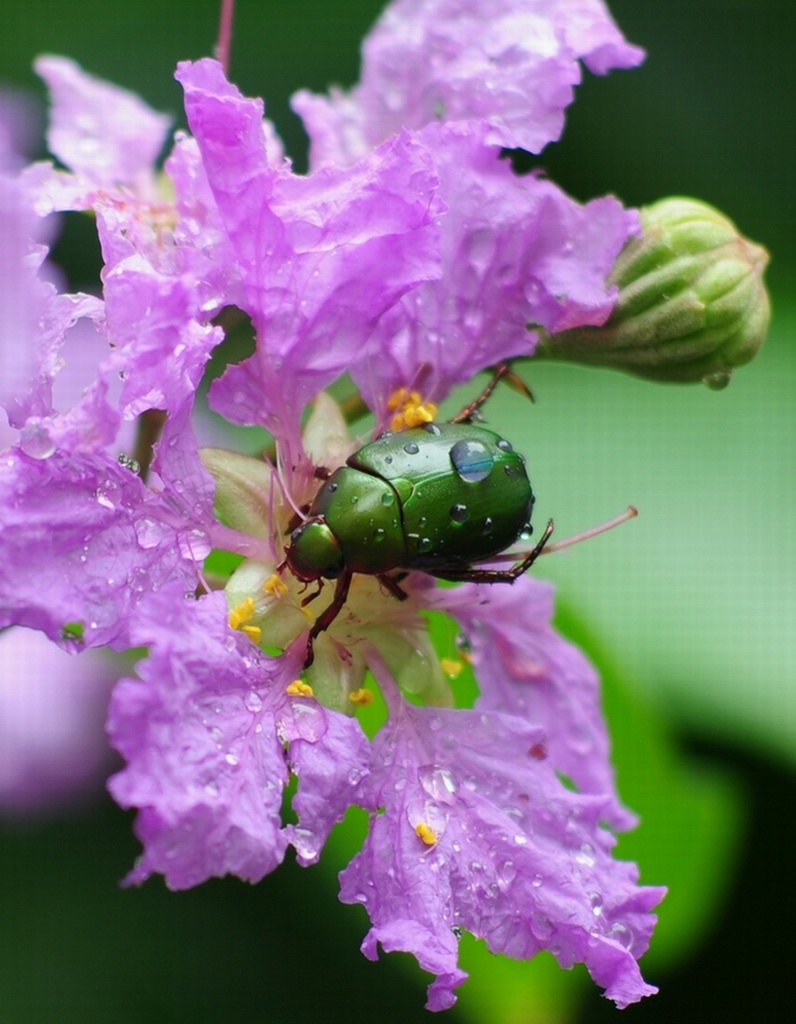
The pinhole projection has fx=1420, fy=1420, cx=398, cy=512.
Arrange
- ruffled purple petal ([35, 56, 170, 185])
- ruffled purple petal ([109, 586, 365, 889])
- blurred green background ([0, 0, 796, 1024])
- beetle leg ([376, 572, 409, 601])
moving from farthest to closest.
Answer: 1. blurred green background ([0, 0, 796, 1024])
2. ruffled purple petal ([35, 56, 170, 185])
3. beetle leg ([376, 572, 409, 601])
4. ruffled purple petal ([109, 586, 365, 889])

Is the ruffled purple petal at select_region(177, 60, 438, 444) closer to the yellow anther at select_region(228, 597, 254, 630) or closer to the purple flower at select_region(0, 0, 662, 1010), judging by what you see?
the purple flower at select_region(0, 0, 662, 1010)

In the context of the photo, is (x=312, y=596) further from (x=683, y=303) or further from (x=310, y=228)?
(x=683, y=303)

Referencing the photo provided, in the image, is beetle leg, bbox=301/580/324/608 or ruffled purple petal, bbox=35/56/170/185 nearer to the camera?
beetle leg, bbox=301/580/324/608

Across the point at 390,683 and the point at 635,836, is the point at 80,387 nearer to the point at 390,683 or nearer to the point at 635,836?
the point at 390,683

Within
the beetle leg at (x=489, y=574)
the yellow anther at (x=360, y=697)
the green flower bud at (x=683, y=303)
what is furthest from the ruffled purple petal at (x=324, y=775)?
the green flower bud at (x=683, y=303)

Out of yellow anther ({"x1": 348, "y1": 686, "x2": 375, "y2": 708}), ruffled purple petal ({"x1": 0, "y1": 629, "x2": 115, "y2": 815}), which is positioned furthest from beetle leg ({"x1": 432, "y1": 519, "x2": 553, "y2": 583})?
ruffled purple petal ({"x1": 0, "y1": 629, "x2": 115, "y2": 815})

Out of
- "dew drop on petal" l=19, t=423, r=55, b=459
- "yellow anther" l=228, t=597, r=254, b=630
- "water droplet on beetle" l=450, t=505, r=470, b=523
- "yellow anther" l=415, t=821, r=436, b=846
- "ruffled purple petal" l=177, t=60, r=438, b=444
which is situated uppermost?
"ruffled purple petal" l=177, t=60, r=438, b=444

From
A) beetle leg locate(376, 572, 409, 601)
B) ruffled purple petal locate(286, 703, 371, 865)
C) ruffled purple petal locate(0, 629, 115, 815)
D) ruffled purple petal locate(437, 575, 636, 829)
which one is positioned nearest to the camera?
ruffled purple petal locate(286, 703, 371, 865)
